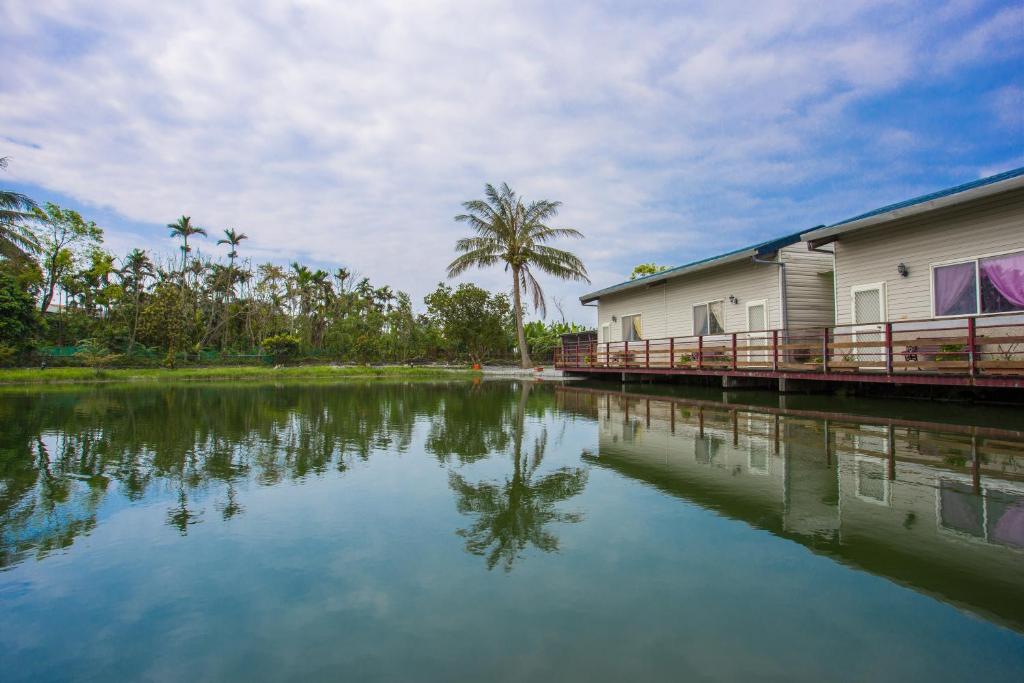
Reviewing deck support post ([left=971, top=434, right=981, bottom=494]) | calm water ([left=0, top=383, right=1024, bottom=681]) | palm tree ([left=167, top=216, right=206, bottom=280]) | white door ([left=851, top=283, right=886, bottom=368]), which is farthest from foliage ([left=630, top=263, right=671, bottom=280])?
deck support post ([left=971, top=434, right=981, bottom=494])

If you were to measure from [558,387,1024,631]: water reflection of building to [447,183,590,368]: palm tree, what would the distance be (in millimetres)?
22986

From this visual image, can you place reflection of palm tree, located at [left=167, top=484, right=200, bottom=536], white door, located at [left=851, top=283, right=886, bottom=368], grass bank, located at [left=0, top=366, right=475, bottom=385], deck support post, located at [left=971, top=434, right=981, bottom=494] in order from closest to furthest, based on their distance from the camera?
reflection of palm tree, located at [left=167, top=484, right=200, bottom=536], deck support post, located at [left=971, top=434, right=981, bottom=494], white door, located at [left=851, top=283, right=886, bottom=368], grass bank, located at [left=0, top=366, right=475, bottom=385]

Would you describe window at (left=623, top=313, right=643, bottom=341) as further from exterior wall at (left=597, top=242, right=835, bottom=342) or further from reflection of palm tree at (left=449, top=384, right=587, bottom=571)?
reflection of palm tree at (left=449, top=384, right=587, bottom=571)

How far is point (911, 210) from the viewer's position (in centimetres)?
1193

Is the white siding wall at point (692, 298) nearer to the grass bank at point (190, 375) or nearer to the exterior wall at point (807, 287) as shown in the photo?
the exterior wall at point (807, 287)

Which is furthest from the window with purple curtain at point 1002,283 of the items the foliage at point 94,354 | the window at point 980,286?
the foliage at point 94,354

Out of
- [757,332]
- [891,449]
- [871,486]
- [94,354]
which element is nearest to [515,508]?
[871,486]

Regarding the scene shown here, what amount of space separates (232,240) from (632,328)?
126 feet

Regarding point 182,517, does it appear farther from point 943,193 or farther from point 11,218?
point 11,218

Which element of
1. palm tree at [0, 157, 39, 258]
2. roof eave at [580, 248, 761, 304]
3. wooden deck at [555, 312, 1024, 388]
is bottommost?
wooden deck at [555, 312, 1024, 388]

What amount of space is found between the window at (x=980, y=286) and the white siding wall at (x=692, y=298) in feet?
16.9

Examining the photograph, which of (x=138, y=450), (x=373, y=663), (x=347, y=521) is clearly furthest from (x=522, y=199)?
(x=373, y=663)

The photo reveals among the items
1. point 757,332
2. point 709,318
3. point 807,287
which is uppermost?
point 807,287

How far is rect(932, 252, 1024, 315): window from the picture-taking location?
10.8 metres
